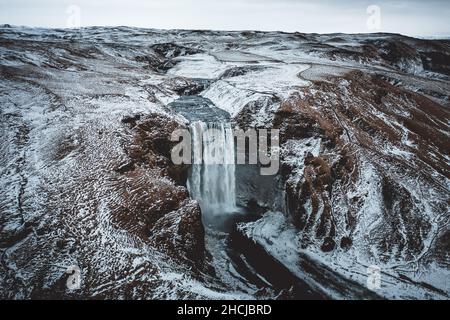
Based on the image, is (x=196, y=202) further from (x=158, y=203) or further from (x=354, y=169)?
(x=354, y=169)

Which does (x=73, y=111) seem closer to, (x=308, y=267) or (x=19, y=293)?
(x=19, y=293)

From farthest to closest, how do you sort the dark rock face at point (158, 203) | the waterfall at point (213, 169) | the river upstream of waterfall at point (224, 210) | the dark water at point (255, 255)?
the waterfall at point (213, 169) < the river upstream of waterfall at point (224, 210) < the dark water at point (255, 255) < the dark rock face at point (158, 203)

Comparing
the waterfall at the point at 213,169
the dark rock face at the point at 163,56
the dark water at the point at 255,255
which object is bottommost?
the dark water at the point at 255,255

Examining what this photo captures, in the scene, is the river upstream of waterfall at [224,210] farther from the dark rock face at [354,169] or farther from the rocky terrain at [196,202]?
the dark rock face at [354,169]

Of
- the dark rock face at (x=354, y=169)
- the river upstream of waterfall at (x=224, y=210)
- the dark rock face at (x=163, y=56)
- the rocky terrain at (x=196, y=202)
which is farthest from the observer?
the dark rock face at (x=163, y=56)

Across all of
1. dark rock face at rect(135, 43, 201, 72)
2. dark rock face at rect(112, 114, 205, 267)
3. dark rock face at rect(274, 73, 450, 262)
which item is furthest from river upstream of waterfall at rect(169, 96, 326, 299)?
dark rock face at rect(135, 43, 201, 72)

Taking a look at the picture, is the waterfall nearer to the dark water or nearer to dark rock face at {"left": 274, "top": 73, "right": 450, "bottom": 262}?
the dark water

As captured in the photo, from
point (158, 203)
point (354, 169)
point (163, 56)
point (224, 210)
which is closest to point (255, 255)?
point (224, 210)

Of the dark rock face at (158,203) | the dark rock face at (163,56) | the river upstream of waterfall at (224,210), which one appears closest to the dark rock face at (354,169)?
the river upstream of waterfall at (224,210)
